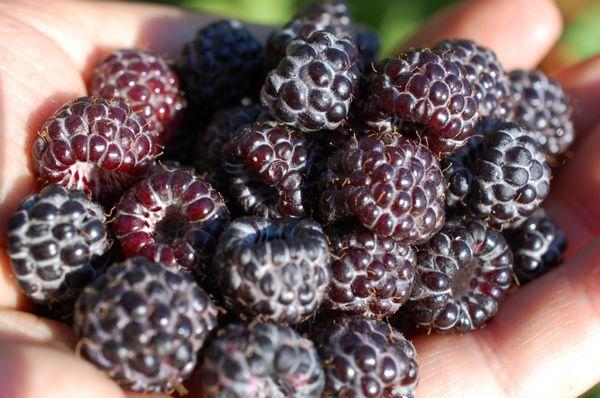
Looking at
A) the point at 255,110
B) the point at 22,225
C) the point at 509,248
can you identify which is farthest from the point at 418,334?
the point at 22,225

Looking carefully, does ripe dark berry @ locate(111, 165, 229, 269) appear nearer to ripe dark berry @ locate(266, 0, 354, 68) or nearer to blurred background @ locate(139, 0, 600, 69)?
ripe dark berry @ locate(266, 0, 354, 68)

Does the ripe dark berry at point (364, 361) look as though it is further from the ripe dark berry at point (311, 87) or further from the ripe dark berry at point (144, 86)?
the ripe dark berry at point (144, 86)

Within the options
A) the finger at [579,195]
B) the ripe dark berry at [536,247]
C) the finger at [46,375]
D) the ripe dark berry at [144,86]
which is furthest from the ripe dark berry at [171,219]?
the finger at [579,195]

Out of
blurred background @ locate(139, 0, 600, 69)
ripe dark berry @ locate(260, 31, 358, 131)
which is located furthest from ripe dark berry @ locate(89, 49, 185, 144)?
blurred background @ locate(139, 0, 600, 69)

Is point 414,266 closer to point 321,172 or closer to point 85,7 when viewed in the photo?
point 321,172

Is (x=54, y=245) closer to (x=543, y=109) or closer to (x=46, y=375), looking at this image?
(x=46, y=375)
